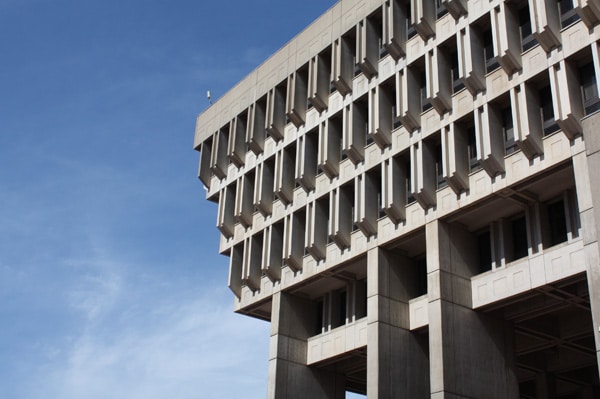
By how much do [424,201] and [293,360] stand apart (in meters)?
12.3

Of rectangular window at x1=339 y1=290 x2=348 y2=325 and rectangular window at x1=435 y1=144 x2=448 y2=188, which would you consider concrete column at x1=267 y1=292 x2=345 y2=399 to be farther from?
rectangular window at x1=435 y1=144 x2=448 y2=188

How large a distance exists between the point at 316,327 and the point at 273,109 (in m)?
12.5

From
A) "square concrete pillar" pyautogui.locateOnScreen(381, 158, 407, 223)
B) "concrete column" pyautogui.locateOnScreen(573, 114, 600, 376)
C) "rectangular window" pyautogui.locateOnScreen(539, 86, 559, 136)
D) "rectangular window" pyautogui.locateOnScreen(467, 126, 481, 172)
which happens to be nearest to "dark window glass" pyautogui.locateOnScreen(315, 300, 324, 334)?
"square concrete pillar" pyautogui.locateOnScreen(381, 158, 407, 223)

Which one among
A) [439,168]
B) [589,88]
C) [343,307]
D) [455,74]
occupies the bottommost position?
[343,307]

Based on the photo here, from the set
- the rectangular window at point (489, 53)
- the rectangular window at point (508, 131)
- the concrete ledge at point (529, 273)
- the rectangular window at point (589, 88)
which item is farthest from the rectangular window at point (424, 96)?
the concrete ledge at point (529, 273)

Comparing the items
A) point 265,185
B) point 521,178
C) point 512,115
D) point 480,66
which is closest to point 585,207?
point 521,178

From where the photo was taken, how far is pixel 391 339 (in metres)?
38.9

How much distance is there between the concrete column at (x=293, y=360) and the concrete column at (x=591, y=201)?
18707mm

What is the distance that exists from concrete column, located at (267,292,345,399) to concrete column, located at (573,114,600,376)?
1871 cm

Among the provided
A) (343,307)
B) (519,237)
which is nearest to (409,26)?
(519,237)

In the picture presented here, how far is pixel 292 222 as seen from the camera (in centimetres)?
4544

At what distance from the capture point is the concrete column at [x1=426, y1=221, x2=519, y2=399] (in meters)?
35.0

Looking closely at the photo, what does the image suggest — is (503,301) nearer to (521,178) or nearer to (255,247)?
(521,178)

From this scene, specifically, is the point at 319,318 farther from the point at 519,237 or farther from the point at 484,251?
the point at 519,237
